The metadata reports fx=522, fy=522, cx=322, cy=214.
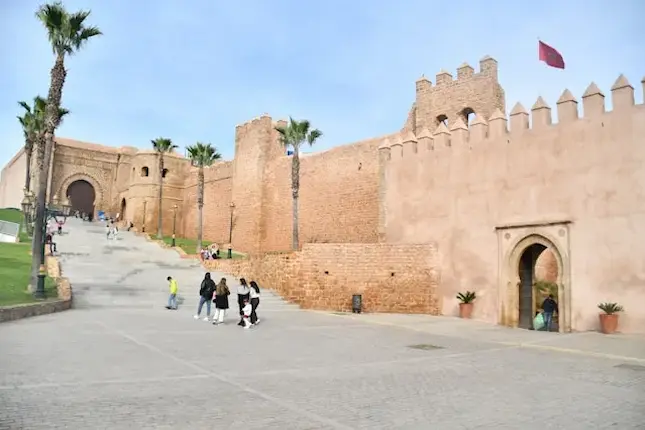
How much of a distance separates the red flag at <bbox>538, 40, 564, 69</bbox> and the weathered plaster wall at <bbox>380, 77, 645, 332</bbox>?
79.6 inches

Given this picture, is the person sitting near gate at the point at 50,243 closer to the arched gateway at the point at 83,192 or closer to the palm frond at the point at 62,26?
the palm frond at the point at 62,26

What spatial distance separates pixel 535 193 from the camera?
13.6 m

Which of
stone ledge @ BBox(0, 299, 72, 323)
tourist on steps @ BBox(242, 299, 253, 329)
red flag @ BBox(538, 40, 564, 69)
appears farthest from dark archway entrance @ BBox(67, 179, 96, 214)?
red flag @ BBox(538, 40, 564, 69)

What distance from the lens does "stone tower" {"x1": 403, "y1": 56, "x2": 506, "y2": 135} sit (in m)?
20.8

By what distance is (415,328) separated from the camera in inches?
480

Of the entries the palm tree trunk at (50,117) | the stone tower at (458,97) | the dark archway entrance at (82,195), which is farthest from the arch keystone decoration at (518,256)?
the dark archway entrance at (82,195)

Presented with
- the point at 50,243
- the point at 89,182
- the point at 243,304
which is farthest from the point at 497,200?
the point at 89,182

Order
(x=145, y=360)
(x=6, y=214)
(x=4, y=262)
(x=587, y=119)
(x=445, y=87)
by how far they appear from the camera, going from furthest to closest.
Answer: (x=6, y=214)
(x=445, y=87)
(x=4, y=262)
(x=587, y=119)
(x=145, y=360)

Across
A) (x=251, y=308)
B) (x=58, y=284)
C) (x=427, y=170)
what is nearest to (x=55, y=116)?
(x=58, y=284)

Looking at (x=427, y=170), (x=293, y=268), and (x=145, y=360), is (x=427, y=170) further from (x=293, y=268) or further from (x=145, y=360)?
(x=145, y=360)

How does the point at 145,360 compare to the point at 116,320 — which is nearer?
the point at 145,360

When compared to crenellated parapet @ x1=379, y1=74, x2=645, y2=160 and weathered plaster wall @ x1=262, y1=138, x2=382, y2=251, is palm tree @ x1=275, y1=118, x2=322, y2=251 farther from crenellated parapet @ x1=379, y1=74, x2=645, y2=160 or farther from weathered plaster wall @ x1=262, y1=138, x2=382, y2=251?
crenellated parapet @ x1=379, y1=74, x2=645, y2=160

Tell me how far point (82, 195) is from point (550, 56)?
4237 cm

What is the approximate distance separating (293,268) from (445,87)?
10870 mm
